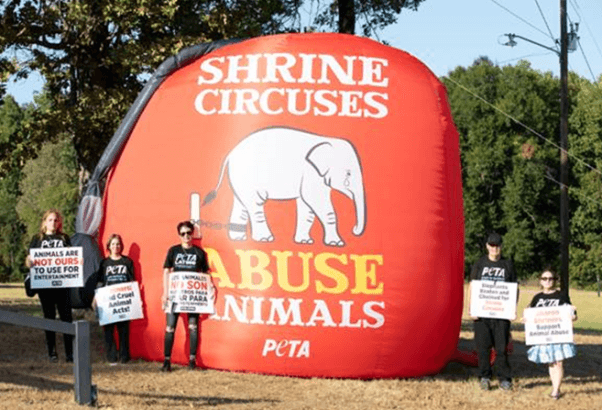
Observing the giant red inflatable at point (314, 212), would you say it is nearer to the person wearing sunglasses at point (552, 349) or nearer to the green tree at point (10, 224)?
the person wearing sunglasses at point (552, 349)

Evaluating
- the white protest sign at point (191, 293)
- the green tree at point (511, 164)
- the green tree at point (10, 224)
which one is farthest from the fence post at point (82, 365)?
the green tree at point (10, 224)

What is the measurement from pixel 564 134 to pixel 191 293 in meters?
15.7

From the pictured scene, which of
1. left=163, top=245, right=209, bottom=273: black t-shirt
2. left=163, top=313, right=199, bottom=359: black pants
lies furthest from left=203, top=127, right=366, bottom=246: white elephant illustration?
left=163, top=313, right=199, bottom=359: black pants

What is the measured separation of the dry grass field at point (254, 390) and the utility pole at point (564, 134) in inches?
467

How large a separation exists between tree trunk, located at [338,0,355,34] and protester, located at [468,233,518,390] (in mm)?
10914

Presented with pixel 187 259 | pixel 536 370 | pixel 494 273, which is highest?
pixel 187 259

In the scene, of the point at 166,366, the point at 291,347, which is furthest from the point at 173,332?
the point at 291,347

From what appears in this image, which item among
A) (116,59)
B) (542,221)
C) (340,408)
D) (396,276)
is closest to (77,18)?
(116,59)

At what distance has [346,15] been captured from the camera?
21516 millimetres

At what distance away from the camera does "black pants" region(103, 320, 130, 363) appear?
11.6 m

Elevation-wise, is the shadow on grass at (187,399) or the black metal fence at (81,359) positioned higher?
the black metal fence at (81,359)

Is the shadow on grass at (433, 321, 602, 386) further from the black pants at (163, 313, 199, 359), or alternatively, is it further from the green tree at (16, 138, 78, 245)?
the green tree at (16, 138, 78, 245)

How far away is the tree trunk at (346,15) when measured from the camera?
2145 centimetres

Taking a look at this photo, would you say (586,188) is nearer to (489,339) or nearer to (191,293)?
(489,339)
